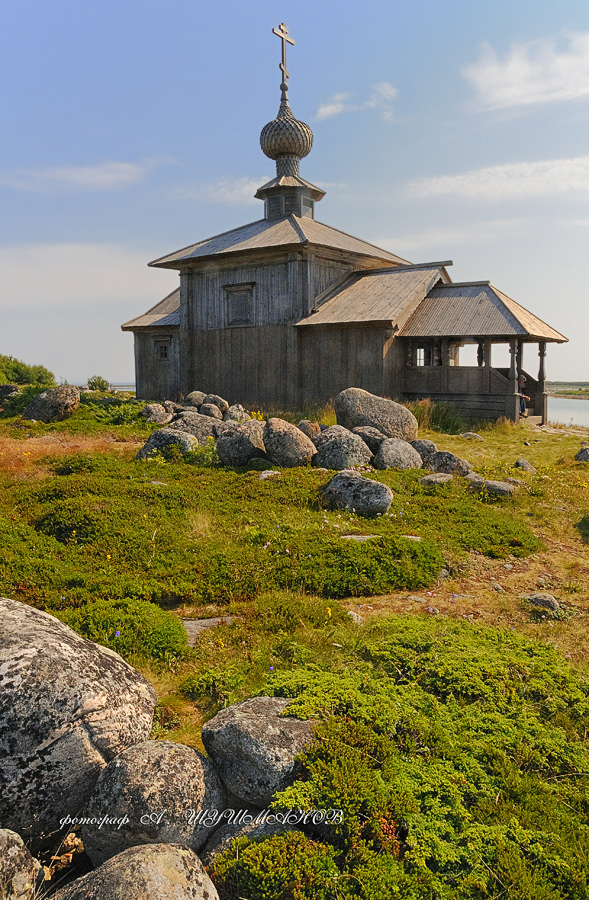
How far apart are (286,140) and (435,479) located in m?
19.2

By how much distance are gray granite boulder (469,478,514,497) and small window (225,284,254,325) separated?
44.8 feet

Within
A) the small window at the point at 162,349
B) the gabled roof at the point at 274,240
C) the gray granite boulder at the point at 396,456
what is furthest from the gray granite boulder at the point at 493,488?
the small window at the point at 162,349

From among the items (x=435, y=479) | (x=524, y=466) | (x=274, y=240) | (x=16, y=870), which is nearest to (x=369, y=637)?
(x=16, y=870)

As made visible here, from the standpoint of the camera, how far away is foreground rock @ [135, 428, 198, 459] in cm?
1392

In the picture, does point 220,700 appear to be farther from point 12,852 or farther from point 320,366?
point 320,366

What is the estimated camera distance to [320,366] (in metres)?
21.9

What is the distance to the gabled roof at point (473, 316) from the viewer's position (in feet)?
66.2

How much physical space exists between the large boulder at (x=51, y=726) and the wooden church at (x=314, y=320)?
16.9 metres

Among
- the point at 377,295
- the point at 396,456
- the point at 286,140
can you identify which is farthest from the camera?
the point at 286,140

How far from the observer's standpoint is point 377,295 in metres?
22.0

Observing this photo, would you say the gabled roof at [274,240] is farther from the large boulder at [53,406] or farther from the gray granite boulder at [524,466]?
the gray granite boulder at [524,466]

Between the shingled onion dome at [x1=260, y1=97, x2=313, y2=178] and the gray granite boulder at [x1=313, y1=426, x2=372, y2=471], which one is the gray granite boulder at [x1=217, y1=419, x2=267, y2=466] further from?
the shingled onion dome at [x1=260, y1=97, x2=313, y2=178]

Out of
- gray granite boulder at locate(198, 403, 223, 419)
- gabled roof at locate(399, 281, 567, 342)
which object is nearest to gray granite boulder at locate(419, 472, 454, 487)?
gray granite boulder at locate(198, 403, 223, 419)

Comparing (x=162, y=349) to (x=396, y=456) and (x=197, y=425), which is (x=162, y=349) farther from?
(x=396, y=456)
